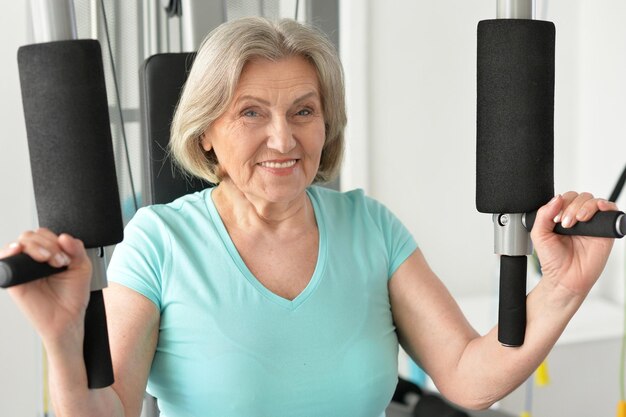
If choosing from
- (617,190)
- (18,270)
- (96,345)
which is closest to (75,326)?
(96,345)

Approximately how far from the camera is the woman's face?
4.49 ft

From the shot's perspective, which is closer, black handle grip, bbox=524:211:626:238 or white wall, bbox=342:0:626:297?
black handle grip, bbox=524:211:626:238

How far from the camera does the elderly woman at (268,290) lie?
1.36m

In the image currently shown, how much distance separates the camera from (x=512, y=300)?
3.67 ft

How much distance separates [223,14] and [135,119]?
0.96 ft

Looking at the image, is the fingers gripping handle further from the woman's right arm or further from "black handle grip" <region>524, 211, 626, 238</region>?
"black handle grip" <region>524, 211, 626, 238</region>

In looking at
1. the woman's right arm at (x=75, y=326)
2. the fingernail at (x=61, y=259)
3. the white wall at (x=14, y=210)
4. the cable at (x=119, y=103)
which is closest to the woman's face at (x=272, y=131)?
the woman's right arm at (x=75, y=326)

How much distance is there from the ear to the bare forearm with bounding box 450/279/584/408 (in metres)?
0.57

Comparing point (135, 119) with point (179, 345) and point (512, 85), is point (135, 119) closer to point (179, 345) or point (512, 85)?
point (179, 345)

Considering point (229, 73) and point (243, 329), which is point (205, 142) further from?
point (243, 329)

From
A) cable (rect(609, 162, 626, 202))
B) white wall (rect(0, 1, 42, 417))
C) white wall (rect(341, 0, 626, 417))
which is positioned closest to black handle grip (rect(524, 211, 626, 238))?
cable (rect(609, 162, 626, 202))

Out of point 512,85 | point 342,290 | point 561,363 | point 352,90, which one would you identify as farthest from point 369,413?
point 352,90

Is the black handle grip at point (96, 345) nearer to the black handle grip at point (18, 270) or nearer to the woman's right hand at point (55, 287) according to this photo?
the woman's right hand at point (55, 287)

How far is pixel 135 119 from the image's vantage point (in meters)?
1.81
